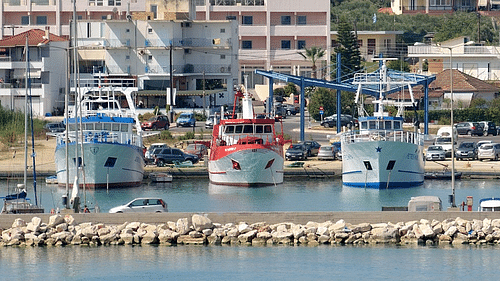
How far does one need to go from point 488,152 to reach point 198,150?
61.3 ft

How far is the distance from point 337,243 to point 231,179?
25.6m

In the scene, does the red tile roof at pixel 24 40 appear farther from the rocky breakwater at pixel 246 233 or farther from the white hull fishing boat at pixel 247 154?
the rocky breakwater at pixel 246 233

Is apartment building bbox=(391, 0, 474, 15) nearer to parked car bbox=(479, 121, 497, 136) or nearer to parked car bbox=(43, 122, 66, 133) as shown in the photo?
parked car bbox=(479, 121, 497, 136)

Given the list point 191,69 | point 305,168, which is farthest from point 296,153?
point 191,69

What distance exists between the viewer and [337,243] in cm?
4969

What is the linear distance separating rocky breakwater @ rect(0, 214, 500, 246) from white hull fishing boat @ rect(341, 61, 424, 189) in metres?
22.6

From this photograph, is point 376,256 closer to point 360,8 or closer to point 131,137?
point 131,137

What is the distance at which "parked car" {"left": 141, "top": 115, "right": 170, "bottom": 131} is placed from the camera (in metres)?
98.2

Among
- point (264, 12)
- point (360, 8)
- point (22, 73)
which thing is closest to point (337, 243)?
point (22, 73)

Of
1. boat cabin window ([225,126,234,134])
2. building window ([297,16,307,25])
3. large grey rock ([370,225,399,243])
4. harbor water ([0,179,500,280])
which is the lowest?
harbor water ([0,179,500,280])

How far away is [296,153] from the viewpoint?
83062 mm

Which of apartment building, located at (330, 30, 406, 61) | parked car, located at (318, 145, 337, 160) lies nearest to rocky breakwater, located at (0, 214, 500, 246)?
parked car, located at (318, 145, 337, 160)

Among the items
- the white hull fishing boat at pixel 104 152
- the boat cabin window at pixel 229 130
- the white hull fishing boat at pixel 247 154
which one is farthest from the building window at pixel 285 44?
the boat cabin window at pixel 229 130

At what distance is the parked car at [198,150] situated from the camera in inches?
3297
